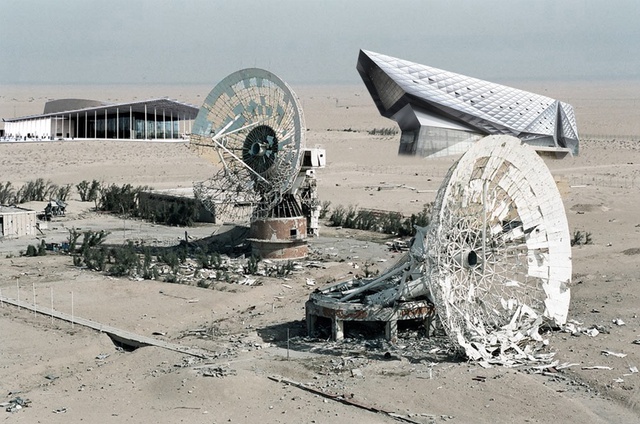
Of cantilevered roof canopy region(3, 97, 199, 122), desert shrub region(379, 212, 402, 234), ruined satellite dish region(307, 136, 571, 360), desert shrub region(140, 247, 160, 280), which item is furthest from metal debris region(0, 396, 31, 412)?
cantilevered roof canopy region(3, 97, 199, 122)

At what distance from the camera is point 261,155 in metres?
40.0

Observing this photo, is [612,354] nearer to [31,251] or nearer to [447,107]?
[31,251]

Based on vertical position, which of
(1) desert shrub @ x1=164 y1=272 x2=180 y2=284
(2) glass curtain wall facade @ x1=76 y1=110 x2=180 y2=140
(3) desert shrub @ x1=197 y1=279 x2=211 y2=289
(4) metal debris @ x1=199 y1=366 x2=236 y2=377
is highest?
(2) glass curtain wall facade @ x1=76 y1=110 x2=180 y2=140

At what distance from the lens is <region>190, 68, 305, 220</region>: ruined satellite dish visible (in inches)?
1529

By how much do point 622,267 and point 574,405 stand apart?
15586 millimetres

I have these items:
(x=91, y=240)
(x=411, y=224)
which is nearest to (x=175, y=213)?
(x=91, y=240)

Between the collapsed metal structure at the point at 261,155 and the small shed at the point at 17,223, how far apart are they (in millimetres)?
8284

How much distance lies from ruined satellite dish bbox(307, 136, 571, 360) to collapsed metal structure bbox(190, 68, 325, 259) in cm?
1035

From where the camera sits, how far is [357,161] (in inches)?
3135

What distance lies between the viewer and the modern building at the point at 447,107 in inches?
2539

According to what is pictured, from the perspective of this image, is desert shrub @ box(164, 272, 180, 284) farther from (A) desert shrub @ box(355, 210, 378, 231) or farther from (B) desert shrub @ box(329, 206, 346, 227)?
(B) desert shrub @ box(329, 206, 346, 227)

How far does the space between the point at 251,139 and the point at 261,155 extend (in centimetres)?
101

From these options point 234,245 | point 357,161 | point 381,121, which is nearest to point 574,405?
point 234,245

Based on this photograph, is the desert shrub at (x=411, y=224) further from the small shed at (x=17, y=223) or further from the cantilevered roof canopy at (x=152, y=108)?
the cantilevered roof canopy at (x=152, y=108)
